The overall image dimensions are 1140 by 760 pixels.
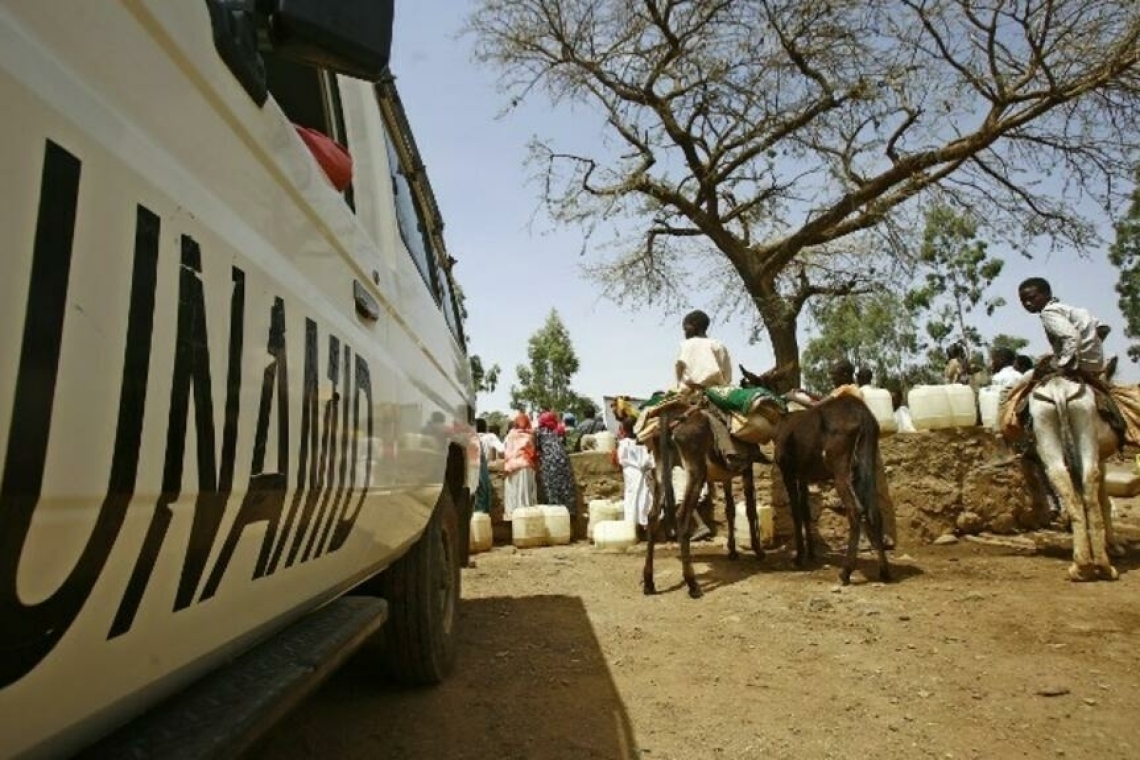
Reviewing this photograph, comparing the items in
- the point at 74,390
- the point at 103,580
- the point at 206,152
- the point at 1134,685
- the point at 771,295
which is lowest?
the point at 1134,685

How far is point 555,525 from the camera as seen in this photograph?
349 inches

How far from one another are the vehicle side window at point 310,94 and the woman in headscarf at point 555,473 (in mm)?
7525

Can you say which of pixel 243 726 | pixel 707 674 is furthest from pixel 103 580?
pixel 707 674

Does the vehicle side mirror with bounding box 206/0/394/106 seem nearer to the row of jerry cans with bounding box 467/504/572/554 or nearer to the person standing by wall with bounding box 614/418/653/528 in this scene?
the person standing by wall with bounding box 614/418/653/528

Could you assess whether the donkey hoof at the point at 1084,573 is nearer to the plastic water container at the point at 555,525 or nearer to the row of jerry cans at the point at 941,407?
the row of jerry cans at the point at 941,407

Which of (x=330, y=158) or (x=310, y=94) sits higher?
(x=310, y=94)

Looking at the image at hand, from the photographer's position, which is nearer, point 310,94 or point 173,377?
point 173,377

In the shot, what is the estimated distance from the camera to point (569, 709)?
324 centimetres

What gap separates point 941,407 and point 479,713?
6395mm

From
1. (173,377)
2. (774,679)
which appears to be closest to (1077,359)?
(774,679)

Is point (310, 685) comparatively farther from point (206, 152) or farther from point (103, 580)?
point (206, 152)

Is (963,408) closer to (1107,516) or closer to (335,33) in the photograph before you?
(1107,516)

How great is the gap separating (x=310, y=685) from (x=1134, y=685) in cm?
353

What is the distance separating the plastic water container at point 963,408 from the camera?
779cm
